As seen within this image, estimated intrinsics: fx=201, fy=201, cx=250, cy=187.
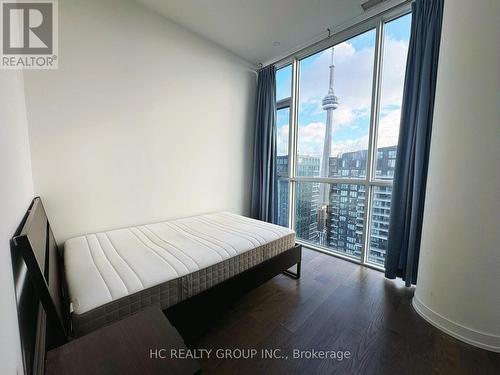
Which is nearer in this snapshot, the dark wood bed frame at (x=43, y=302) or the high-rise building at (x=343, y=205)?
the dark wood bed frame at (x=43, y=302)

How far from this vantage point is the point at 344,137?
256cm

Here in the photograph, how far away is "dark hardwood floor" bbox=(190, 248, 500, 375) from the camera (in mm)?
1200

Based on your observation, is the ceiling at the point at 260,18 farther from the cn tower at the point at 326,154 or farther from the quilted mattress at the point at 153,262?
the quilted mattress at the point at 153,262

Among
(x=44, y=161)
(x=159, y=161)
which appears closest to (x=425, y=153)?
(x=159, y=161)

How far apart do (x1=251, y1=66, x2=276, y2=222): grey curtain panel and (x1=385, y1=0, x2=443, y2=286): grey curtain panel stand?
1.64 metres

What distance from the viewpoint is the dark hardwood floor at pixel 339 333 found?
3.94 ft

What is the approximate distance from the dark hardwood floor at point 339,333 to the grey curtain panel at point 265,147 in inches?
55.1

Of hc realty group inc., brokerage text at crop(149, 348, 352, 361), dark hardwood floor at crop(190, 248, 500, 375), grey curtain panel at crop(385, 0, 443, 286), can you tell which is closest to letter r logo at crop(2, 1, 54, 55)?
hc realty group inc., brokerage text at crop(149, 348, 352, 361)

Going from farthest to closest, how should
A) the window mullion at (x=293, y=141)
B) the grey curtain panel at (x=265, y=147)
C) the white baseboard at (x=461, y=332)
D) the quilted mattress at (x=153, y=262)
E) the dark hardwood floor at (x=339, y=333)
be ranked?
the grey curtain panel at (x=265, y=147)
the window mullion at (x=293, y=141)
the white baseboard at (x=461, y=332)
the dark hardwood floor at (x=339, y=333)
the quilted mattress at (x=153, y=262)

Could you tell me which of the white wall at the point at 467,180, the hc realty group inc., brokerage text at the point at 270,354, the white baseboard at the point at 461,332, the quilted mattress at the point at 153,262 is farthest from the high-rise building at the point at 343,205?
the hc realty group inc., brokerage text at the point at 270,354

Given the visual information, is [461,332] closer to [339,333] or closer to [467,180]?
[339,333]

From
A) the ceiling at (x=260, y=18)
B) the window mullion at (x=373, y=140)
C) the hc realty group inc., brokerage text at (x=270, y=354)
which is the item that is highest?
the ceiling at (x=260, y=18)

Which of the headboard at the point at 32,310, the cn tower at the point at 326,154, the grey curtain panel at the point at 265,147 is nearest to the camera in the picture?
the headboard at the point at 32,310

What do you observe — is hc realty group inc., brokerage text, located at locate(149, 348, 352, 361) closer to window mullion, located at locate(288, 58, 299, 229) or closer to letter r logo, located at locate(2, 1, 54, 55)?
window mullion, located at locate(288, 58, 299, 229)
